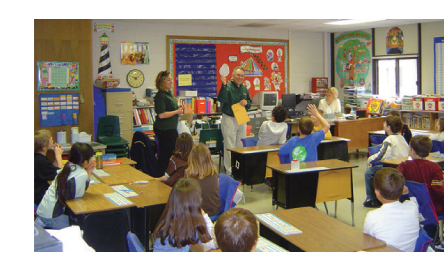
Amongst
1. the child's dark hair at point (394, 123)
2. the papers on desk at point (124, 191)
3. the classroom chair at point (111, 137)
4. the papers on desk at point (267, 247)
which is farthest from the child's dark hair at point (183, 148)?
the child's dark hair at point (394, 123)

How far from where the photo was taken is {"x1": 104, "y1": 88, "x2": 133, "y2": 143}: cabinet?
25.7ft

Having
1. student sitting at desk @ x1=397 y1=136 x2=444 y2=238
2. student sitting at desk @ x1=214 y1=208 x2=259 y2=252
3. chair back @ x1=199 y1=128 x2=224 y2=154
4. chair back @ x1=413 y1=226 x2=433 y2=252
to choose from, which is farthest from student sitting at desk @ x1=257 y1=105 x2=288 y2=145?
student sitting at desk @ x1=214 y1=208 x2=259 y2=252

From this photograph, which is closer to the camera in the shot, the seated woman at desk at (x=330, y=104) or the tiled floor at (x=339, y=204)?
the tiled floor at (x=339, y=204)

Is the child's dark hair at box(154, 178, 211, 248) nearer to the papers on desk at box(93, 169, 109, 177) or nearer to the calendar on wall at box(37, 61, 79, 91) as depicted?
the papers on desk at box(93, 169, 109, 177)

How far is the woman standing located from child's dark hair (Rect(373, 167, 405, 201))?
348 cm

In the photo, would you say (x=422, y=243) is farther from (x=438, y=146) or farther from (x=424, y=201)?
(x=438, y=146)

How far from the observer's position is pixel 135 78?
8883 mm

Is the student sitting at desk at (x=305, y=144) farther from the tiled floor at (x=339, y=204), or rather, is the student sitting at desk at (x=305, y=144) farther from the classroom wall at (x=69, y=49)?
the classroom wall at (x=69, y=49)

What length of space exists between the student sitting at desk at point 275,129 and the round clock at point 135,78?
138 inches

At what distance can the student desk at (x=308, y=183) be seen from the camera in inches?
183

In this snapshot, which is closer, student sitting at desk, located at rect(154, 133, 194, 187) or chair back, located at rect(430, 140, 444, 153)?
student sitting at desk, located at rect(154, 133, 194, 187)

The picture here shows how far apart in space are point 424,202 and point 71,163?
9.82 ft
